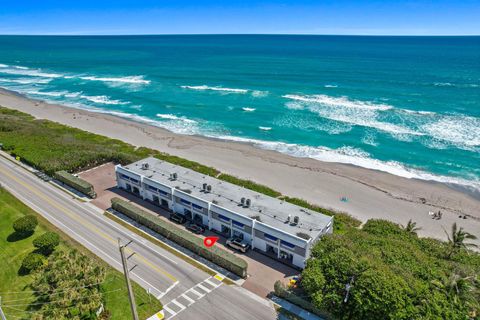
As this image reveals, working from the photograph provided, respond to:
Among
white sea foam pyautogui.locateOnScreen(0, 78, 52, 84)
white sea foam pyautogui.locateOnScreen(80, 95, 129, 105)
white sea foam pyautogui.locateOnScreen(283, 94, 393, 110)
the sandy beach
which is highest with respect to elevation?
white sea foam pyautogui.locateOnScreen(283, 94, 393, 110)

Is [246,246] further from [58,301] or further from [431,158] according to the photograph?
[431,158]

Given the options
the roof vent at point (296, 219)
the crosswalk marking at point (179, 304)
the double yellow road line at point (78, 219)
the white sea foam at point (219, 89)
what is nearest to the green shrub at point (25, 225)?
the double yellow road line at point (78, 219)

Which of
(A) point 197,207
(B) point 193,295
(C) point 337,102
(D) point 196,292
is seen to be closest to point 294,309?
(D) point 196,292

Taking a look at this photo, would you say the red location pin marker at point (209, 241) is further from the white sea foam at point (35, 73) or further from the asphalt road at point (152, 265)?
the white sea foam at point (35, 73)

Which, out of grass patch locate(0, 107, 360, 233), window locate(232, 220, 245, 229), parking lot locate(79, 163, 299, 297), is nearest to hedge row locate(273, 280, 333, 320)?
parking lot locate(79, 163, 299, 297)

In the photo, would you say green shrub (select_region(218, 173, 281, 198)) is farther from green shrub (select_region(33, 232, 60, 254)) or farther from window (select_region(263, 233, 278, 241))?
green shrub (select_region(33, 232, 60, 254))

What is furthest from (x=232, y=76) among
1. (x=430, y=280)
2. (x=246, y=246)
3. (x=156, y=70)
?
(x=430, y=280)

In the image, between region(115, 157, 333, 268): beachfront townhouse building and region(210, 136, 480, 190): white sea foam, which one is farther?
region(210, 136, 480, 190): white sea foam
